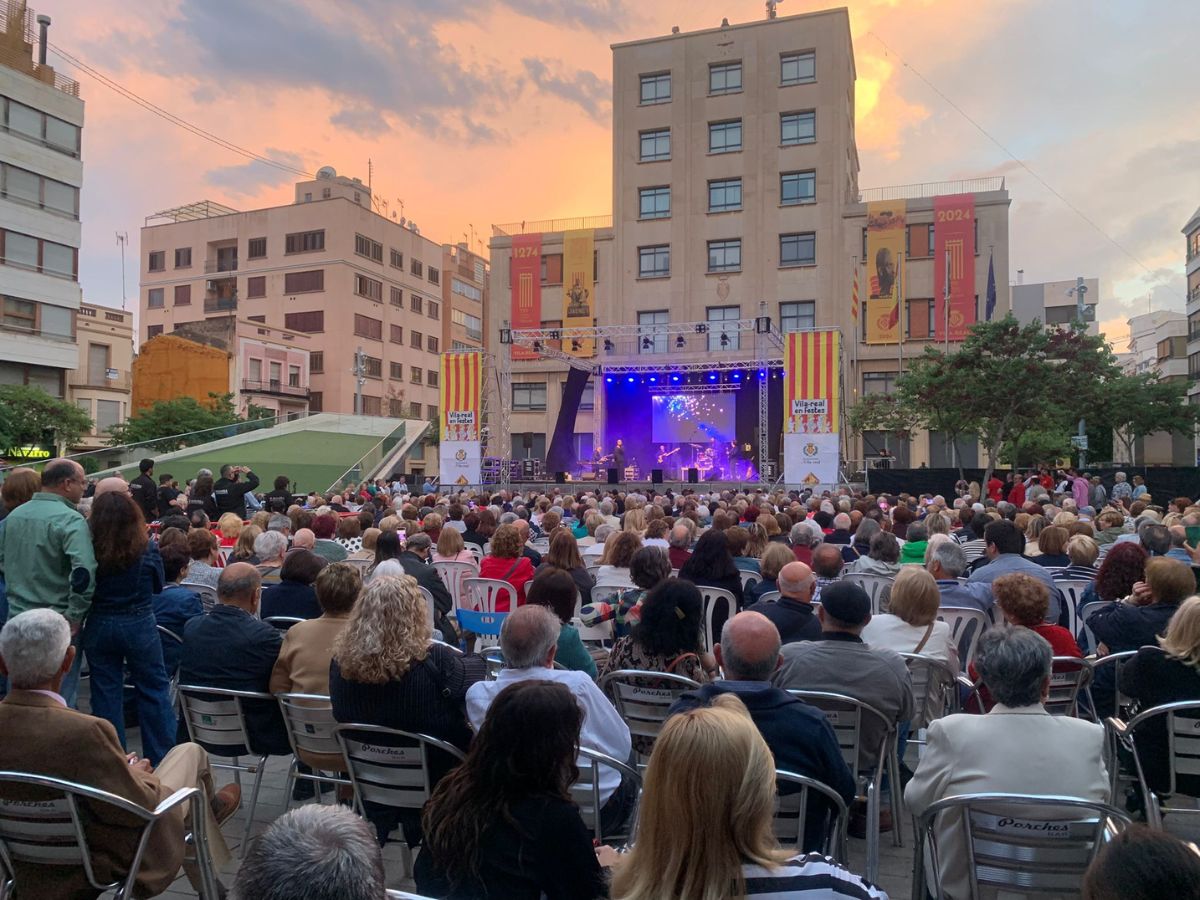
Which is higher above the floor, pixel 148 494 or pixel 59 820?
pixel 148 494

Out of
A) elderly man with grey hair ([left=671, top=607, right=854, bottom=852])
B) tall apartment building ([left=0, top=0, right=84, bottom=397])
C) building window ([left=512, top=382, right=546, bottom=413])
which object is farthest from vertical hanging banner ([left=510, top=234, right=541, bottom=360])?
elderly man with grey hair ([left=671, top=607, right=854, bottom=852])

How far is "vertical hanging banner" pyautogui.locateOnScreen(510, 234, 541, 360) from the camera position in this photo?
1405 inches

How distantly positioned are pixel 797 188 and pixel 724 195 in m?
2.92

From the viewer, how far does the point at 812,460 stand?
66.4 feet

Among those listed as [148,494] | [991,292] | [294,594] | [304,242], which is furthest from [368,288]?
[294,594]

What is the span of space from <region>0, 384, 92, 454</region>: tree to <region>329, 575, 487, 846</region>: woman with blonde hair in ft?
91.2

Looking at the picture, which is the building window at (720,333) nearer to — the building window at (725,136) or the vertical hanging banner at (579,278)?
the vertical hanging banner at (579,278)

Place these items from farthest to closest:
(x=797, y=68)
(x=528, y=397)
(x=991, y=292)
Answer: (x=528, y=397), (x=797, y=68), (x=991, y=292)

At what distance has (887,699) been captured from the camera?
3215 millimetres

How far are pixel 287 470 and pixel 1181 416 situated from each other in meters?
32.1

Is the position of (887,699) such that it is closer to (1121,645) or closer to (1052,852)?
(1052,852)

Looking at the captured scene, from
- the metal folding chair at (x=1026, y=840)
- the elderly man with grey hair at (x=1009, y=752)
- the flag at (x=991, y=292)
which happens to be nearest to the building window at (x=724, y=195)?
the flag at (x=991, y=292)

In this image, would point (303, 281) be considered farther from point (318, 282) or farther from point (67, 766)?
point (67, 766)

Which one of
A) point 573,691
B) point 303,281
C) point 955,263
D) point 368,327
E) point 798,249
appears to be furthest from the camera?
point 368,327
